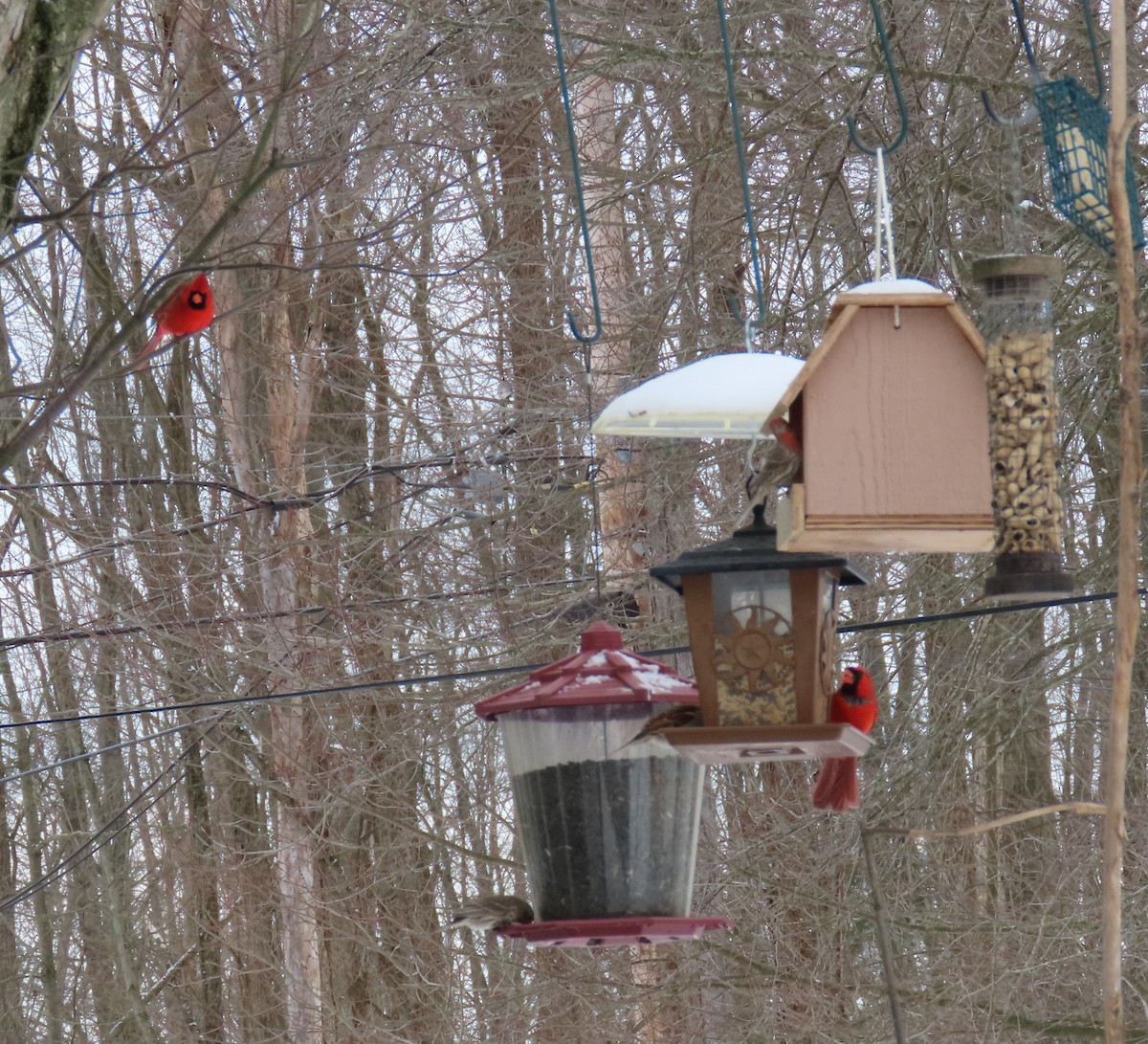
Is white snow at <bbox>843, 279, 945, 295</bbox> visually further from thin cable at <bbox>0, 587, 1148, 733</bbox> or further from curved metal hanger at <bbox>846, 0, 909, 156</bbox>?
thin cable at <bbox>0, 587, 1148, 733</bbox>

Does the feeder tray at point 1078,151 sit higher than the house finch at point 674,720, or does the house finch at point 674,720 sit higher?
the feeder tray at point 1078,151

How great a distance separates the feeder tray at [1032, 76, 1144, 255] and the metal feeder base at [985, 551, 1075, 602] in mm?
1193

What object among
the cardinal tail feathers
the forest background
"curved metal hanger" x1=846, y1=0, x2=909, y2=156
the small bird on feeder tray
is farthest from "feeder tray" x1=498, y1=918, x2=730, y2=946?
the forest background

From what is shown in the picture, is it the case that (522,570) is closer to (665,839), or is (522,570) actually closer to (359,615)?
(359,615)

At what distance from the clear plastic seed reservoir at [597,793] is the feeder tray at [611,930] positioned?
0.05ft

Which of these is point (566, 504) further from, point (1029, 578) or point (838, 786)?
point (1029, 578)

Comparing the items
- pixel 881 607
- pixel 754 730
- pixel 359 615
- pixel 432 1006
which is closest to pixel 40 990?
pixel 432 1006

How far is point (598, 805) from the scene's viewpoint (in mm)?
4352

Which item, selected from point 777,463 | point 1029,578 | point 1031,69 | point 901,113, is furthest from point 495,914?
point 1031,69

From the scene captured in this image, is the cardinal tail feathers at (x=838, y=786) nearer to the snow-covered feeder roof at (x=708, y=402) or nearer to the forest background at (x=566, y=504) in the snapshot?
the snow-covered feeder roof at (x=708, y=402)

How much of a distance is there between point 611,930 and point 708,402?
137 centimetres

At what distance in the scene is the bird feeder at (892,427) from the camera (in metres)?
3.44

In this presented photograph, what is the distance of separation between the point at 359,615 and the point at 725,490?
7.25 ft

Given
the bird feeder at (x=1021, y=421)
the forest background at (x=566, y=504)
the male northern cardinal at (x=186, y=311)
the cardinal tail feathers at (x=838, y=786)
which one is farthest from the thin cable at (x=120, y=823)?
the bird feeder at (x=1021, y=421)
